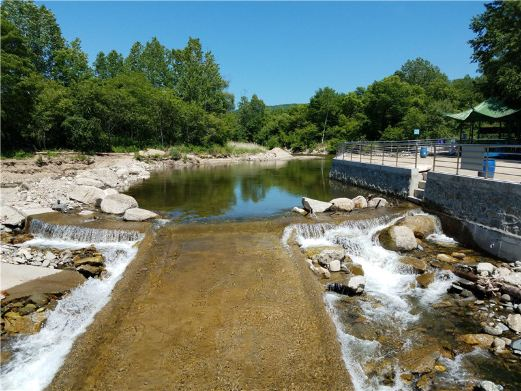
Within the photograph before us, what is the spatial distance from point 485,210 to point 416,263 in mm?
3786

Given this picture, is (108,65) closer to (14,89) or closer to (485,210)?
(14,89)

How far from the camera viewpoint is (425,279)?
10133 mm

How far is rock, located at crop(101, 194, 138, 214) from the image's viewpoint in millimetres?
16109

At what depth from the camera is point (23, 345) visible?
279 inches

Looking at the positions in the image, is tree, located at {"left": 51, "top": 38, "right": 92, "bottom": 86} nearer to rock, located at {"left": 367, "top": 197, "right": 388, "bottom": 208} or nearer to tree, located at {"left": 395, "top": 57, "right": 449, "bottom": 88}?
rock, located at {"left": 367, "top": 197, "right": 388, "bottom": 208}

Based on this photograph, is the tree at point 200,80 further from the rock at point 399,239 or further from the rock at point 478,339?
the rock at point 478,339

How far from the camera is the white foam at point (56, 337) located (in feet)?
20.2

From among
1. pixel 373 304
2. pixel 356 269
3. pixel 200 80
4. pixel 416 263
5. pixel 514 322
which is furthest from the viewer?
pixel 200 80

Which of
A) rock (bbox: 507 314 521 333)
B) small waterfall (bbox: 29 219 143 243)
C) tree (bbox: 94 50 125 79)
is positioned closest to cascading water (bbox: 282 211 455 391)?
rock (bbox: 507 314 521 333)

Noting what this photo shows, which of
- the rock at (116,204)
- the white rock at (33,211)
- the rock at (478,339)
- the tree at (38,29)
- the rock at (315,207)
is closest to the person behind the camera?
the rock at (478,339)

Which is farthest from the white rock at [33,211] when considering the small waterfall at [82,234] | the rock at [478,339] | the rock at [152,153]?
the rock at [152,153]

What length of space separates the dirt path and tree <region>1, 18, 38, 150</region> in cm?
3185

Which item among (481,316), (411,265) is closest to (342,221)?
(411,265)

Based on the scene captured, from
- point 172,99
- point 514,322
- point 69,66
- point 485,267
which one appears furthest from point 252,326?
point 69,66
